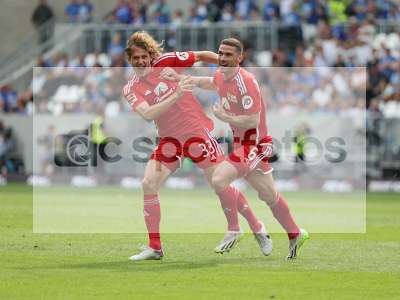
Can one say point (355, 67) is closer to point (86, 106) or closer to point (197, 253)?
point (86, 106)

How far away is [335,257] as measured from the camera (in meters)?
13.3

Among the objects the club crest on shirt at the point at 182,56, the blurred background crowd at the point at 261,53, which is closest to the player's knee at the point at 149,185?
the club crest on shirt at the point at 182,56

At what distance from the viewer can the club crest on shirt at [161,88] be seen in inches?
511

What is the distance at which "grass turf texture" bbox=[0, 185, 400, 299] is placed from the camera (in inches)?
403

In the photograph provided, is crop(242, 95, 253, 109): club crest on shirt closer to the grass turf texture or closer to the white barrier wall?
the grass turf texture

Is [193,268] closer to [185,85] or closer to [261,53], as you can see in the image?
[185,85]

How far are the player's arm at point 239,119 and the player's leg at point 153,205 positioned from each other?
0.93 metres

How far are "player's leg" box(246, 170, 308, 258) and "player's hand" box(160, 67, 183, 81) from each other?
139 cm

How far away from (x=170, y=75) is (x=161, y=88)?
269mm

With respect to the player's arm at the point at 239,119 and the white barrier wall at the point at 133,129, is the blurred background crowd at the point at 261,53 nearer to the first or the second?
the white barrier wall at the point at 133,129

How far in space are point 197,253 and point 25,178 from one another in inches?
681

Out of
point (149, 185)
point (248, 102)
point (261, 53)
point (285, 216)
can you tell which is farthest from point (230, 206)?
point (261, 53)

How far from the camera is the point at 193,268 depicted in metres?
12.0

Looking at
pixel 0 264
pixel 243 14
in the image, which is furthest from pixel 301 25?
→ pixel 0 264
